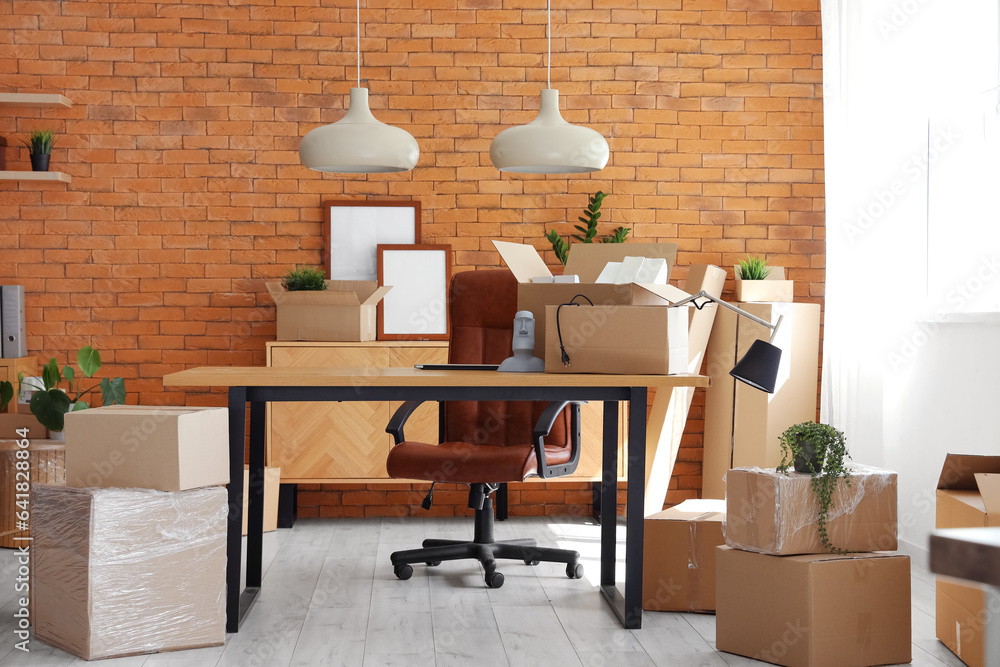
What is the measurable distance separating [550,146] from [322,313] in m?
1.79

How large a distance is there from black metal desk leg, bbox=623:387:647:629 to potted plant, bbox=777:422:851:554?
16.4 inches

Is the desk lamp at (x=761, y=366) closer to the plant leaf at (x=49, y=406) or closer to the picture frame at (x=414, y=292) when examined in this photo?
the picture frame at (x=414, y=292)

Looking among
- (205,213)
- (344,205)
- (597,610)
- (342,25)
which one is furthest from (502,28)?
(597,610)

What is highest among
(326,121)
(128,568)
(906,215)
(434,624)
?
(326,121)

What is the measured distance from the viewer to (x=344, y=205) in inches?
180

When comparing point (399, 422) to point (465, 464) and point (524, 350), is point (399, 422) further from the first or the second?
point (524, 350)

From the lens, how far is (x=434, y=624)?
Answer: 2.85m

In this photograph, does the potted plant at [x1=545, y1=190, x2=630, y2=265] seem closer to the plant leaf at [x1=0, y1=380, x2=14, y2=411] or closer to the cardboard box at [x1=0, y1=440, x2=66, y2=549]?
the cardboard box at [x1=0, y1=440, x2=66, y2=549]

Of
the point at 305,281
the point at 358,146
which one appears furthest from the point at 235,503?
the point at 305,281

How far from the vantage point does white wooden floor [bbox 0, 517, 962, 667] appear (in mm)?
2537

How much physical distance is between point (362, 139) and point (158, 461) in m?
1.11

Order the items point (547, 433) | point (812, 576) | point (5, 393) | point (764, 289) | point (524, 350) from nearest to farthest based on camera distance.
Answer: point (812, 576)
point (524, 350)
point (547, 433)
point (5, 393)
point (764, 289)

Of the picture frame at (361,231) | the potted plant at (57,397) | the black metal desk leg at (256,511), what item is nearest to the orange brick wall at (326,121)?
the picture frame at (361,231)

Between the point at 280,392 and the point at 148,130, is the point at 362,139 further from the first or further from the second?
the point at 148,130
